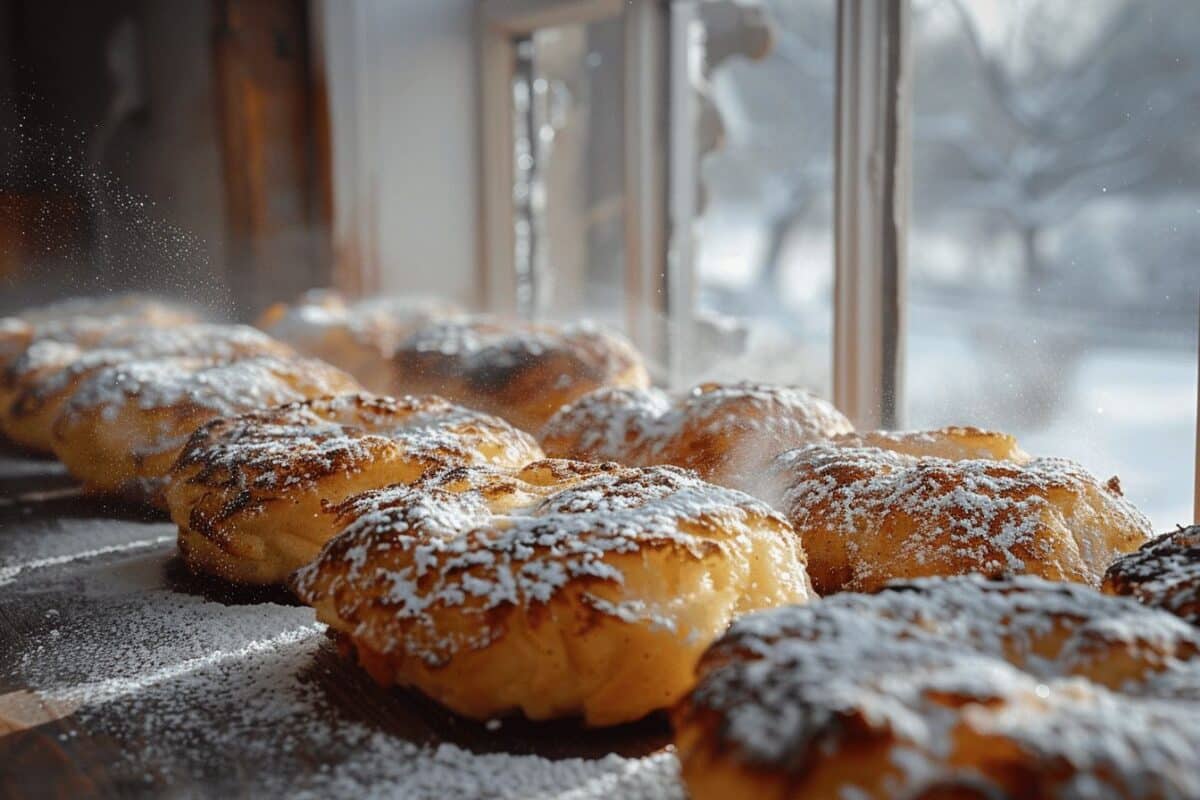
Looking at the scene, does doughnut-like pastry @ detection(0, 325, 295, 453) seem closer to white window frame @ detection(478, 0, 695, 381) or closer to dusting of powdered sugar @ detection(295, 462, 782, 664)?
white window frame @ detection(478, 0, 695, 381)

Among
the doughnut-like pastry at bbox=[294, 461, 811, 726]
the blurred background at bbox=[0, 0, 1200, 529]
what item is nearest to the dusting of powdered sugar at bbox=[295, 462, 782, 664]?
the doughnut-like pastry at bbox=[294, 461, 811, 726]

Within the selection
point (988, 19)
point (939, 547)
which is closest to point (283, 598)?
point (939, 547)

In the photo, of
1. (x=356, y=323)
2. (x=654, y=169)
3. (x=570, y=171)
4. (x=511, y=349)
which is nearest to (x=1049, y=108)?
(x=654, y=169)

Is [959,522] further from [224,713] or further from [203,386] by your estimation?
[203,386]

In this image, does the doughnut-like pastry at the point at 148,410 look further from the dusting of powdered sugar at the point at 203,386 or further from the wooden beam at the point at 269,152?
the wooden beam at the point at 269,152

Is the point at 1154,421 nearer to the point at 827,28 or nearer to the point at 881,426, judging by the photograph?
the point at 881,426

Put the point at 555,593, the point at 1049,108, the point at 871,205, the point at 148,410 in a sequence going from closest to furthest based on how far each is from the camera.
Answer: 1. the point at 555,593
2. the point at 148,410
3. the point at 871,205
4. the point at 1049,108

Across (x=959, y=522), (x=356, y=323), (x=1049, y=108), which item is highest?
(x=1049, y=108)

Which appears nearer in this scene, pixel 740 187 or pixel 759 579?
pixel 759 579
